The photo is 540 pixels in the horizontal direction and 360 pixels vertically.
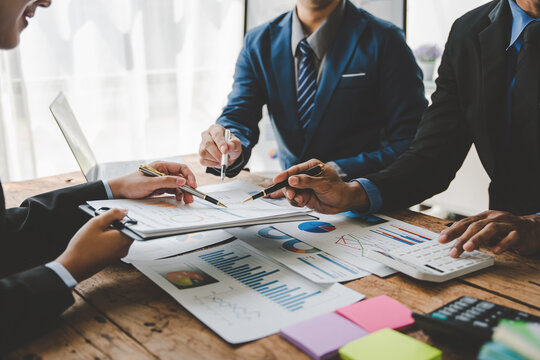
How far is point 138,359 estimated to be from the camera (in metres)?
0.62

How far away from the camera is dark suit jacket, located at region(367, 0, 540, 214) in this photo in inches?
49.2

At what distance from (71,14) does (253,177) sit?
1460 millimetres

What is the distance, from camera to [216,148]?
1.41m

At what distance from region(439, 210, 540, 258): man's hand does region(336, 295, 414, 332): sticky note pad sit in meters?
0.22

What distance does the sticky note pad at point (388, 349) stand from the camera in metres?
0.60

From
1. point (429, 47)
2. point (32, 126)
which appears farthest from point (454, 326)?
point (429, 47)

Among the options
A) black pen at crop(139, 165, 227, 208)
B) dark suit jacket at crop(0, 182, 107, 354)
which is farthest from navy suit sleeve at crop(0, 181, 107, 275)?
black pen at crop(139, 165, 227, 208)

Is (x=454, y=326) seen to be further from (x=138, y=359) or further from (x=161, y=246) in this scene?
(x=161, y=246)

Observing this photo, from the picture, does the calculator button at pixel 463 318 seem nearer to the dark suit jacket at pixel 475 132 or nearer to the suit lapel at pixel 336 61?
the dark suit jacket at pixel 475 132

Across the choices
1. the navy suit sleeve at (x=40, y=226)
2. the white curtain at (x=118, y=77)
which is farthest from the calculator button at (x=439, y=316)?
the white curtain at (x=118, y=77)

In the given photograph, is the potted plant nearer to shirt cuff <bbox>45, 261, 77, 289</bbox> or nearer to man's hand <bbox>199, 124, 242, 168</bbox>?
man's hand <bbox>199, 124, 242, 168</bbox>

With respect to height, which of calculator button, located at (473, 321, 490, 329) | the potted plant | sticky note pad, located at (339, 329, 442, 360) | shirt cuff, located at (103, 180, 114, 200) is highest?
the potted plant

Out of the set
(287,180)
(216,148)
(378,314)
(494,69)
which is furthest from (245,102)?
(378,314)

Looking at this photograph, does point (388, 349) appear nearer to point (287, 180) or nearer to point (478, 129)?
point (287, 180)
